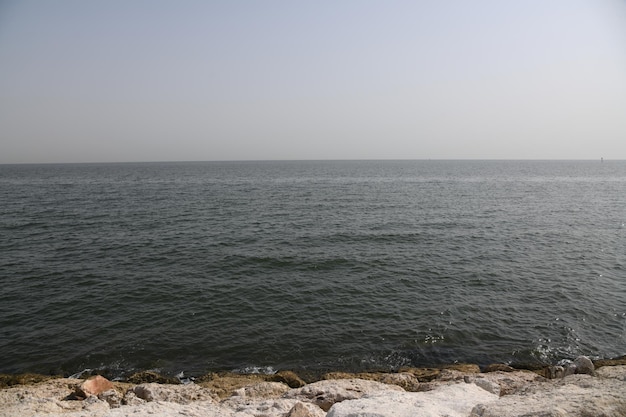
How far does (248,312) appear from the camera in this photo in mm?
17016

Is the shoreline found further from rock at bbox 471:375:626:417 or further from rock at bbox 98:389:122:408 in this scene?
rock at bbox 471:375:626:417

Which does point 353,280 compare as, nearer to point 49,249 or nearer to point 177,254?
point 177,254

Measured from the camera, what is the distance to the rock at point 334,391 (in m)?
9.19

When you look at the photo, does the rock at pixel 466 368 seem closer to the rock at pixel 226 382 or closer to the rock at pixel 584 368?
the rock at pixel 584 368

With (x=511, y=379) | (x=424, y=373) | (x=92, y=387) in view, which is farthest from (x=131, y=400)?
(x=511, y=379)

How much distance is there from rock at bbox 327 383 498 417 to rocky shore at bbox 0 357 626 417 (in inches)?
0.9

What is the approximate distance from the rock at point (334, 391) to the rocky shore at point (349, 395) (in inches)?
1.1

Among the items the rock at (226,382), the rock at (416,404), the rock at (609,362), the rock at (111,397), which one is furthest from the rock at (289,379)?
the rock at (609,362)

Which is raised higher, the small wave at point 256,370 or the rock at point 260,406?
the rock at point 260,406

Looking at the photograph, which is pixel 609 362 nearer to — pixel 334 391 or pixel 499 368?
pixel 499 368

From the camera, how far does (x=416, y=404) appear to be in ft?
25.2

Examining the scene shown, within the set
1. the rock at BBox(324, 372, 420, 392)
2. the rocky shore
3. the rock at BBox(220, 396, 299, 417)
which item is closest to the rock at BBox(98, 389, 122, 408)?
the rocky shore

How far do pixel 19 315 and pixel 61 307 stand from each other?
168cm

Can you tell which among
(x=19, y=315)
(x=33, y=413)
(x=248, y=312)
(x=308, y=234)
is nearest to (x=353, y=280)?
(x=248, y=312)
